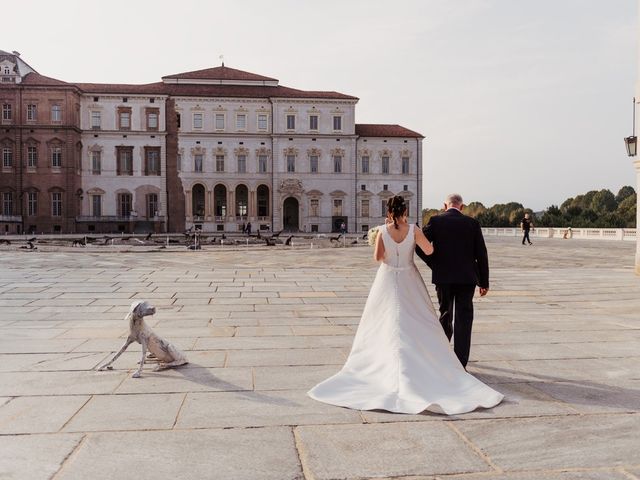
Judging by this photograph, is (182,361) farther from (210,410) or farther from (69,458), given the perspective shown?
(69,458)

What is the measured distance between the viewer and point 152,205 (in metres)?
61.6

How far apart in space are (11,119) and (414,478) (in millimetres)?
62324

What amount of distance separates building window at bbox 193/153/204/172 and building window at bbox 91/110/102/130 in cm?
963

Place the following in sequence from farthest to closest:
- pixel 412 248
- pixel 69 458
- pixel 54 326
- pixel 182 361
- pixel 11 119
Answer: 1. pixel 11 119
2. pixel 54 326
3. pixel 182 361
4. pixel 412 248
5. pixel 69 458

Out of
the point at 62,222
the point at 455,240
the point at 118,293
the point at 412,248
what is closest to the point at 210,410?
the point at 412,248

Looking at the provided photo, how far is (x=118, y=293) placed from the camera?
38.3 ft

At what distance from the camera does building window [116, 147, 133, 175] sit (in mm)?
61188

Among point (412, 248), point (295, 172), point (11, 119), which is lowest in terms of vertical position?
point (412, 248)

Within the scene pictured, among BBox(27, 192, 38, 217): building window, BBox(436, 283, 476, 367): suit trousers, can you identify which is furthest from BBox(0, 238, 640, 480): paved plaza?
BBox(27, 192, 38, 217): building window

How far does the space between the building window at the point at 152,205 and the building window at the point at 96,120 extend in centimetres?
824

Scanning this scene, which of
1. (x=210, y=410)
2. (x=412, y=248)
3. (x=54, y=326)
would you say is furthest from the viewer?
(x=54, y=326)

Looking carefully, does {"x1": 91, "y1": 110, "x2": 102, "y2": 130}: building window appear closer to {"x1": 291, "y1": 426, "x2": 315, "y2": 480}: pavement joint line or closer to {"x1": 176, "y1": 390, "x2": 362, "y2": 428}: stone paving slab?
{"x1": 176, "y1": 390, "x2": 362, "y2": 428}: stone paving slab

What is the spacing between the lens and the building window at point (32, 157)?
57.4m

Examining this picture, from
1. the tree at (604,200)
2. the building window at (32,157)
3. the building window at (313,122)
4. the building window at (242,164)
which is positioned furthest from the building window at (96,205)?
the tree at (604,200)
